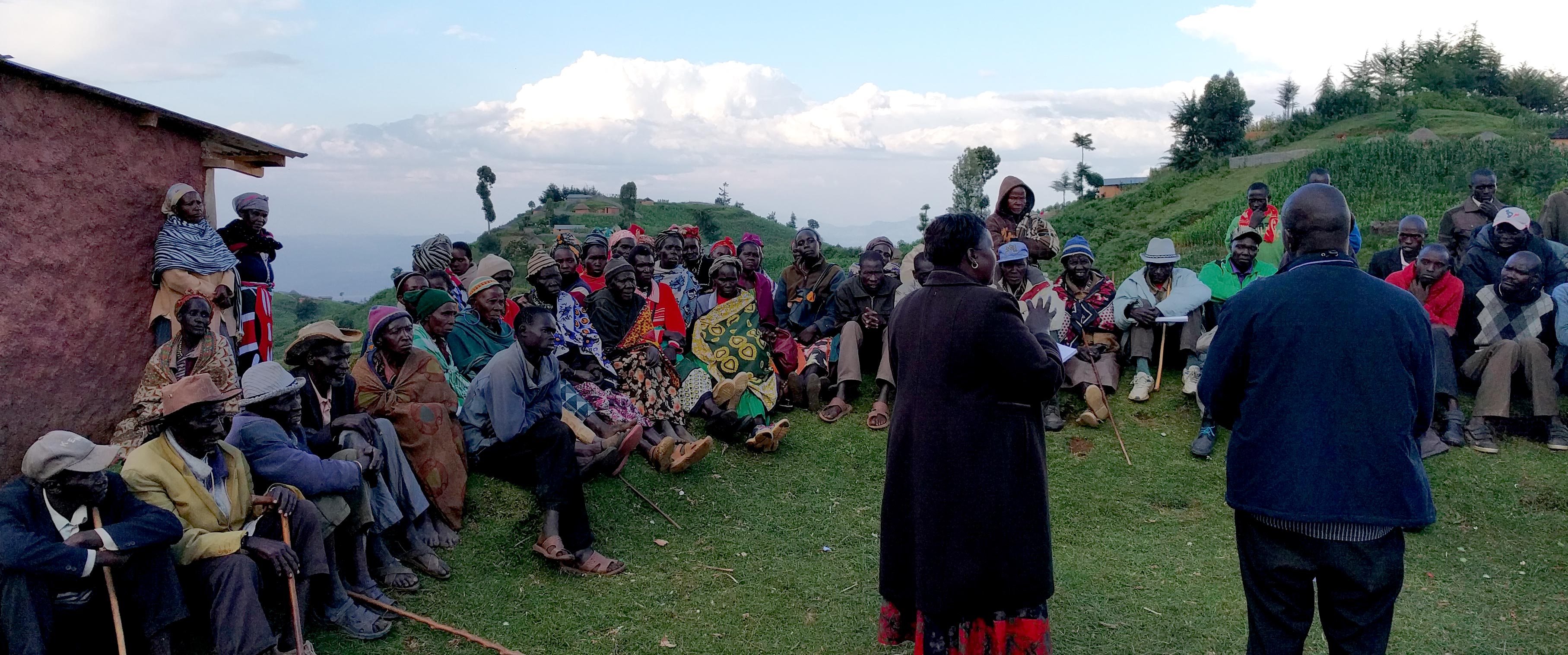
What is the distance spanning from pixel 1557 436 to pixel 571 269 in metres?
7.63

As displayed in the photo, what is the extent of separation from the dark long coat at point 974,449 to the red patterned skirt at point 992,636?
Result: 0.19ft

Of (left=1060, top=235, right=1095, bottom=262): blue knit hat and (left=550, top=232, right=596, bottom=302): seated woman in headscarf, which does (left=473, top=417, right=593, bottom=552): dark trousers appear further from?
(left=1060, top=235, right=1095, bottom=262): blue knit hat

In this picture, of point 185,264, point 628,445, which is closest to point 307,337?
point 185,264

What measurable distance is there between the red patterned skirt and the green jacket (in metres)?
5.55

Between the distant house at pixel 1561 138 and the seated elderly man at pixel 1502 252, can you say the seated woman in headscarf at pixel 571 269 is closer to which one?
the seated elderly man at pixel 1502 252

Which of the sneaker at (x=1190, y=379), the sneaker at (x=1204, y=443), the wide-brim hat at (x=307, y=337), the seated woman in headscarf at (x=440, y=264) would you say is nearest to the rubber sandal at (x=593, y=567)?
the wide-brim hat at (x=307, y=337)

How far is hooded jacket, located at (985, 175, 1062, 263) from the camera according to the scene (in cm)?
852

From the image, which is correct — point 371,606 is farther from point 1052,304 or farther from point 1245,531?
point 1052,304

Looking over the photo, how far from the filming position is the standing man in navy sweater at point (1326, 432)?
9.50ft

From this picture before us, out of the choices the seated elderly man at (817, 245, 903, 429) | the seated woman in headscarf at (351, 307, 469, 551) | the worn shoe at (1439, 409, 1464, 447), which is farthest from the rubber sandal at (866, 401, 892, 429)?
the worn shoe at (1439, 409, 1464, 447)

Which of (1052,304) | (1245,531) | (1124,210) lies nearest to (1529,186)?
(1124,210)

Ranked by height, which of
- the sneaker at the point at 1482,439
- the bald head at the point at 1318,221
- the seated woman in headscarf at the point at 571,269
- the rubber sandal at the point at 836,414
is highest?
the bald head at the point at 1318,221

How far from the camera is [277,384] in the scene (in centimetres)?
456

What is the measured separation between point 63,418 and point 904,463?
16.8 ft
